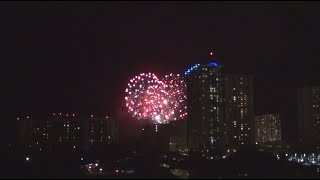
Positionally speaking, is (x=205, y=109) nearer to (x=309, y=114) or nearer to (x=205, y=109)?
(x=205, y=109)

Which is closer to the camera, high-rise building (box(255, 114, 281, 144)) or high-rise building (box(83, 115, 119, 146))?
high-rise building (box(83, 115, 119, 146))

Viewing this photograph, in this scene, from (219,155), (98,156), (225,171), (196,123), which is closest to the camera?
(225,171)

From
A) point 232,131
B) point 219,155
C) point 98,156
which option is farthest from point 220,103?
point 98,156

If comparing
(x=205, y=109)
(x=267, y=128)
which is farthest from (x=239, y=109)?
(x=267, y=128)

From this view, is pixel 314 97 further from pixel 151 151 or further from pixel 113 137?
pixel 151 151

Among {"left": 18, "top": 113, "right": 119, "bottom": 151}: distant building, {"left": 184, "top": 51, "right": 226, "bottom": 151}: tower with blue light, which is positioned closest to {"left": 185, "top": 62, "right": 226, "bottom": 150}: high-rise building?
{"left": 184, "top": 51, "right": 226, "bottom": 151}: tower with blue light

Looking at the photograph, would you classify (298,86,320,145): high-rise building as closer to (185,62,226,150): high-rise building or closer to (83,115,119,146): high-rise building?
(185,62,226,150): high-rise building

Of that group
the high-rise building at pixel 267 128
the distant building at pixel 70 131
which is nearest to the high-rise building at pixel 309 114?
the high-rise building at pixel 267 128
